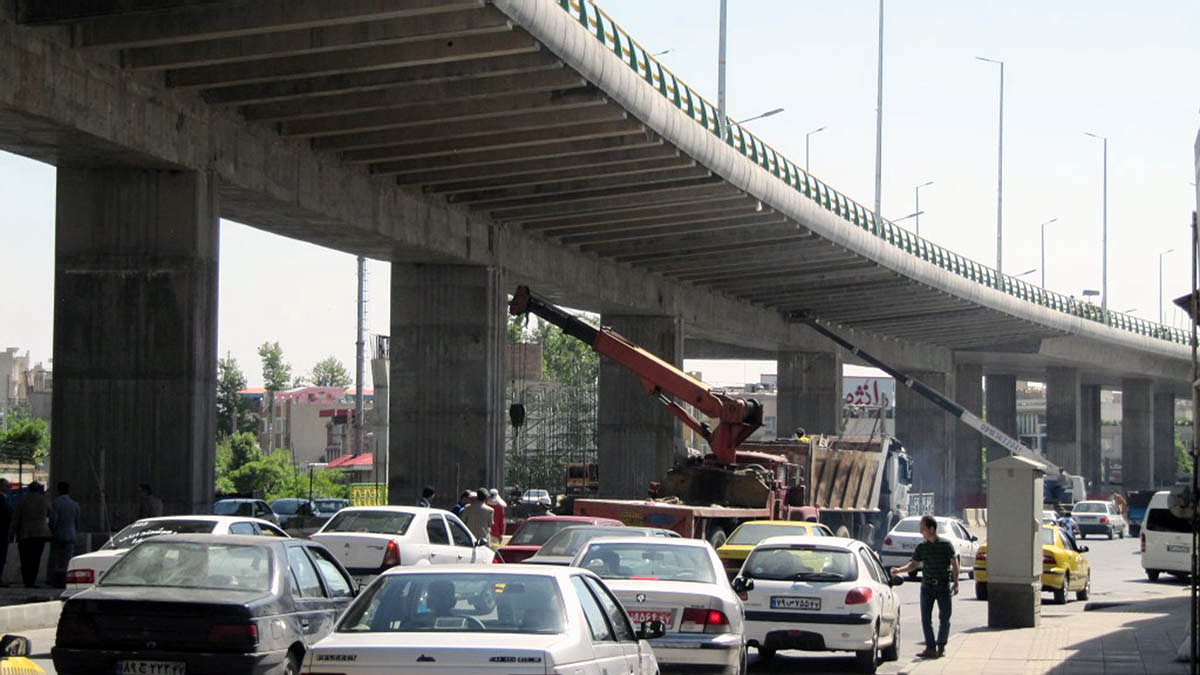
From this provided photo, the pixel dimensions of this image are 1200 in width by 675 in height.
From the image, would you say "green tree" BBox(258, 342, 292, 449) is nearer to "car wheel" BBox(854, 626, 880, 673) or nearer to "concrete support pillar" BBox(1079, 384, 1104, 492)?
"concrete support pillar" BBox(1079, 384, 1104, 492)

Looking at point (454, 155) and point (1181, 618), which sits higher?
point (454, 155)

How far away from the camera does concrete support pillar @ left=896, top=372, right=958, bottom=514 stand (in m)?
85.7

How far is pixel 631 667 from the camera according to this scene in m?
10.6

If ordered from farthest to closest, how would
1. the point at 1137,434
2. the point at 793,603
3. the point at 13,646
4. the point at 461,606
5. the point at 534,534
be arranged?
the point at 1137,434, the point at 534,534, the point at 793,603, the point at 461,606, the point at 13,646

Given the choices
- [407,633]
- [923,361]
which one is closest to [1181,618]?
[407,633]

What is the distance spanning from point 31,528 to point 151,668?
43.6 feet

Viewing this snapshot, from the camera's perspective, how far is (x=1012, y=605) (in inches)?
933

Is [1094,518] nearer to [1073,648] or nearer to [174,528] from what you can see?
[1073,648]

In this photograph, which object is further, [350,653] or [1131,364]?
[1131,364]

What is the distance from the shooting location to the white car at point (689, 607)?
14539 mm

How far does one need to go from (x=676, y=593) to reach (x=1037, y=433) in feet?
623

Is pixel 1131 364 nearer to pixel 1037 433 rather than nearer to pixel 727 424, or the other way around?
pixel 727 424

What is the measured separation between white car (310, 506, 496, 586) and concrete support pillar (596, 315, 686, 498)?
3203cm

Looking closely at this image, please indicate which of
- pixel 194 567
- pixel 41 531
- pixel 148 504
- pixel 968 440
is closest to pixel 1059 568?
pixel 148 504
